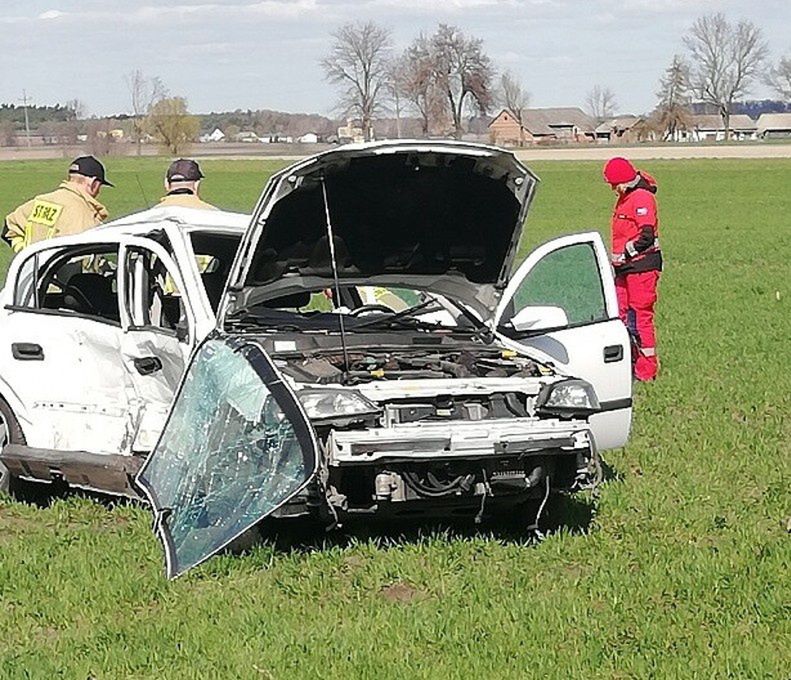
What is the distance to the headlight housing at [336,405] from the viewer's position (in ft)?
18.8

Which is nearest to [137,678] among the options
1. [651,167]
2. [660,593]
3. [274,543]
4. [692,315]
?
[274,543]

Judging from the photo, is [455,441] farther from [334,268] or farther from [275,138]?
[275,138]

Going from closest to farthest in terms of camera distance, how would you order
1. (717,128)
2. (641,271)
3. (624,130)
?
(641,271) → (624,130) → (717,128)

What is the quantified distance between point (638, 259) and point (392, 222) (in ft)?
14.8

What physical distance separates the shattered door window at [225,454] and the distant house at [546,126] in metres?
113

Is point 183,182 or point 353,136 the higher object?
point 353,136

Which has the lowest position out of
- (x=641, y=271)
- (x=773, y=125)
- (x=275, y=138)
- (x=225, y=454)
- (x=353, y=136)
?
(x=773, y=125)

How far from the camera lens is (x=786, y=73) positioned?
134000 mm

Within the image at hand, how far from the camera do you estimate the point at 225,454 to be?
5.87 m

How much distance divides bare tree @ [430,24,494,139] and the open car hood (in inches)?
3671

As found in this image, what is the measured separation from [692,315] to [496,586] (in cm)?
961

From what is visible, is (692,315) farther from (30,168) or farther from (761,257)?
(30,168)

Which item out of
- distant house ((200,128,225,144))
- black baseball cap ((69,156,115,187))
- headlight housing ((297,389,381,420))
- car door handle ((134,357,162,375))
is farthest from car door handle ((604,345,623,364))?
distant house ((200,128,225,144))

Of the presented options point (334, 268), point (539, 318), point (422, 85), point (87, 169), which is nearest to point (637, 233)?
point (539, 318)
